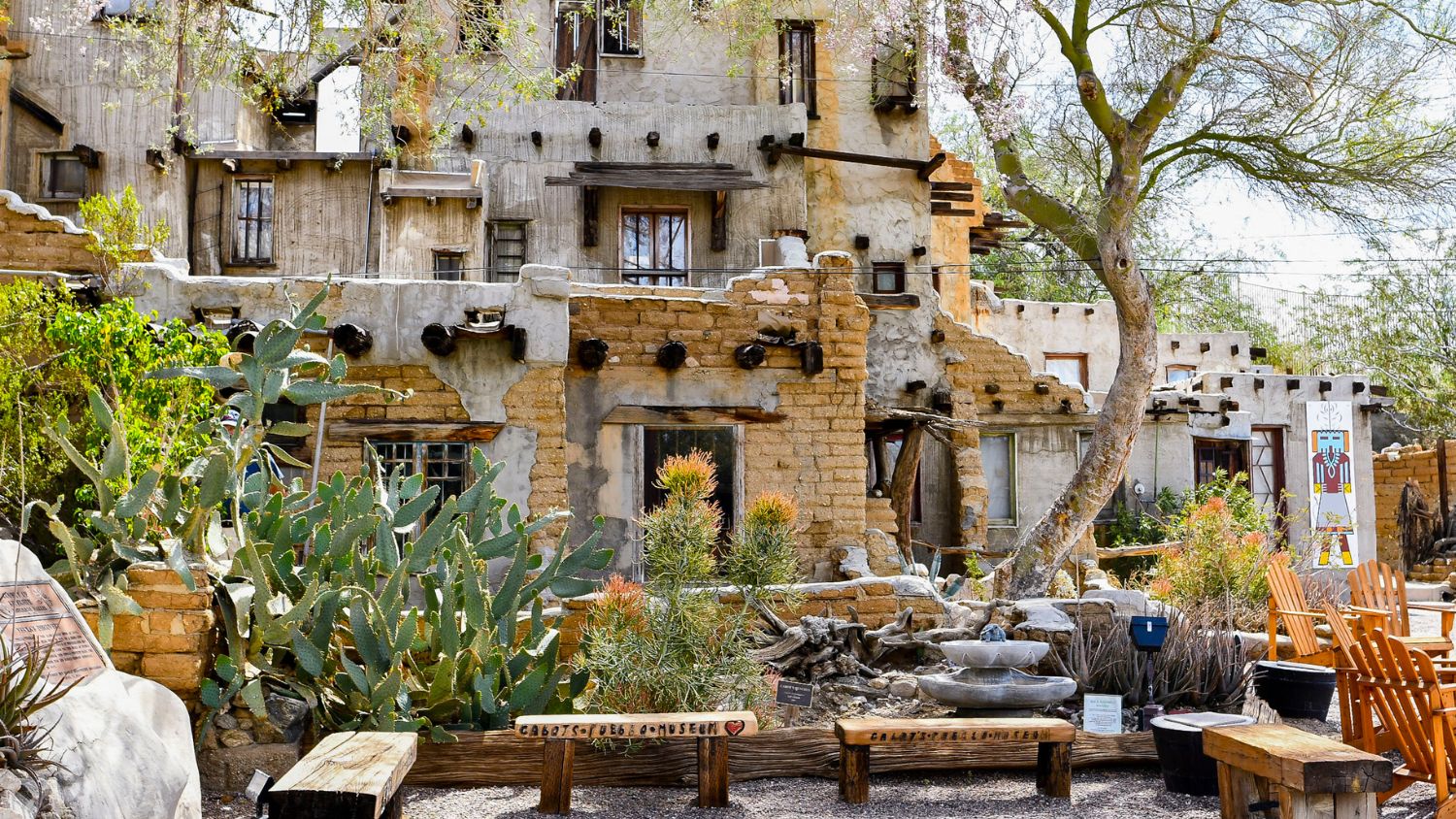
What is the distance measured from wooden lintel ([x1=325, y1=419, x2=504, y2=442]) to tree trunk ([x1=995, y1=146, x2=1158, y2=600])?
5091mm

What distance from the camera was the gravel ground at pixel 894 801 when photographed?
5.50 metres

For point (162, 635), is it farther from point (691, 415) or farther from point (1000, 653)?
point (691, 415)

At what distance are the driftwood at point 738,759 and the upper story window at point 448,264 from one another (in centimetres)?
1081

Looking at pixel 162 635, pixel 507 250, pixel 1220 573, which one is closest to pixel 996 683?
pixel 1220 573

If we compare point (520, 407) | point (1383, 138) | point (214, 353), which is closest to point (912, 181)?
point (1383, 138)

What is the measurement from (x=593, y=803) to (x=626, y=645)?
0.89 meters

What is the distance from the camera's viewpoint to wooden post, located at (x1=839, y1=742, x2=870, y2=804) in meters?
5.64

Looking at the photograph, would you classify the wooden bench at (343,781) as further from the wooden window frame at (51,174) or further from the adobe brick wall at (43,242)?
the wooden window frame at (51,174)

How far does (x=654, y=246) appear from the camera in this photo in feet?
54.0

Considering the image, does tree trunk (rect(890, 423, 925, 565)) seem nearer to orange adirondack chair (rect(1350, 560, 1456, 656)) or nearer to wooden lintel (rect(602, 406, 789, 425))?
wooden lintel (rect(602, 406, 789, 425))

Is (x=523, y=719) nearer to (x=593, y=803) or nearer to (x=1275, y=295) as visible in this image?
(x=593, y=803)

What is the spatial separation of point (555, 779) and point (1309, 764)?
10.1ft

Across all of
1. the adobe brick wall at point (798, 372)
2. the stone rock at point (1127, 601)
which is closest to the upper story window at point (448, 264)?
the adobe brick wall at point (798, 372)

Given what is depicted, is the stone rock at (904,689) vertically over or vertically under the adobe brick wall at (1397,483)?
under
